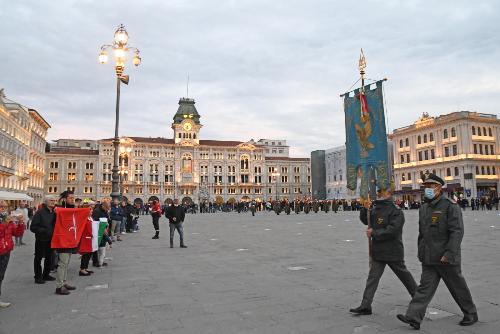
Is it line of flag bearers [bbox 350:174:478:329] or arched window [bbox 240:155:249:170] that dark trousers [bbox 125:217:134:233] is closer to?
line of flag bearers [bbox 350:174:478:329]

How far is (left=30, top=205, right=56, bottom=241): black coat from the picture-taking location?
7113 millimetres

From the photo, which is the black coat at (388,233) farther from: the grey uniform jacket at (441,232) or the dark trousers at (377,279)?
the grey uniform jacket at (441,232)

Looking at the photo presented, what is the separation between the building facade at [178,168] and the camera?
8394 centimetres

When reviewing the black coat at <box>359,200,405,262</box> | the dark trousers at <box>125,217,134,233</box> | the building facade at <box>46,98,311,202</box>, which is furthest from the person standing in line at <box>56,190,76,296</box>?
the building facade at <box>46,98,311,202</box>

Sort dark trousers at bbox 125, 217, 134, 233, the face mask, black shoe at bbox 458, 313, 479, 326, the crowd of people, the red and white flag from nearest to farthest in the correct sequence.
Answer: black shoe at bbox 458, 313, 479, 326
the face mask
the crowd of people
the red and white flag
dark trousers at bbox 125, 217, 134, 233

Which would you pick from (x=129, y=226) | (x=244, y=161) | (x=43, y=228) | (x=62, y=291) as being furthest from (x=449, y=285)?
(x=244, y=161)

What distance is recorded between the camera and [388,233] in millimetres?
4828

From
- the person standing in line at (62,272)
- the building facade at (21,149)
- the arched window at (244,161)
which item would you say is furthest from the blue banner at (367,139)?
the arched window at (244,161)

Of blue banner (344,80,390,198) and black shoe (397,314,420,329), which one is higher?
blue banner (344,80,390,198)

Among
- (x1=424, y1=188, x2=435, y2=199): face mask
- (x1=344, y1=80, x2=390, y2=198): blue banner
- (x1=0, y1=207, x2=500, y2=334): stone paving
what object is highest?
(x1=344, y1=80, x2=390, y2=198): blue banner

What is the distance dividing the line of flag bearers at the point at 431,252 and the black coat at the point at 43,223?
17.5 ft

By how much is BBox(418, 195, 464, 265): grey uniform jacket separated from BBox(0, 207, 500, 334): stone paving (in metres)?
0.79

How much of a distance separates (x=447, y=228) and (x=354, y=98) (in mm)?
3817

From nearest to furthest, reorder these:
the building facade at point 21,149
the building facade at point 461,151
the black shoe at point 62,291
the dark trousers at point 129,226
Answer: the black shoe at point 62,291
the dark trousers at point 129,226
the building facade at point 21,149
the building facade at point 461,151
